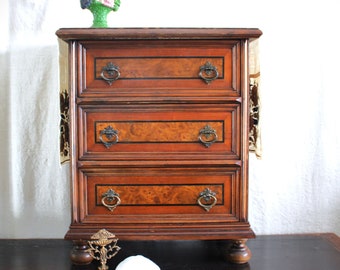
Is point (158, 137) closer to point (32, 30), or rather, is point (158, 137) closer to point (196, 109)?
point (196, 109)

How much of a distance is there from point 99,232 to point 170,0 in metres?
1.21

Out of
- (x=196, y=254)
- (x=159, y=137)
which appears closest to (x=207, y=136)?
(x=159, y=137)

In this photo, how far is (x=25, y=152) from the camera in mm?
1952

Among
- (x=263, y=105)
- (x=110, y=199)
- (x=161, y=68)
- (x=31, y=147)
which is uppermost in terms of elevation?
(x=161, y=68)

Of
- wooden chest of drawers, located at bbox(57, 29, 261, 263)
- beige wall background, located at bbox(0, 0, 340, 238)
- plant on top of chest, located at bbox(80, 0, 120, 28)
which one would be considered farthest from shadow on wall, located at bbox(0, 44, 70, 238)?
wooden chest of drawers, located at bbox(57, 29, 261, 263)

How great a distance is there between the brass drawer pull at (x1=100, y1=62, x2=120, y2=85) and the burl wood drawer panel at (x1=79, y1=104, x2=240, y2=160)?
99 mm

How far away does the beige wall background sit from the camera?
1.92m

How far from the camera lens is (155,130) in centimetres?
140

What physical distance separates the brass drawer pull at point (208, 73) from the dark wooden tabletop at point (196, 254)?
723mm

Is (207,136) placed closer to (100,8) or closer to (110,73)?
(110,73)

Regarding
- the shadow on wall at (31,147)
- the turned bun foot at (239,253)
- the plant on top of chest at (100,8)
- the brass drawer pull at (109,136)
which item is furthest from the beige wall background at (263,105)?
the brass drawer pull at (109,136)

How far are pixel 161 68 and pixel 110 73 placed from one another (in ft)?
0.61

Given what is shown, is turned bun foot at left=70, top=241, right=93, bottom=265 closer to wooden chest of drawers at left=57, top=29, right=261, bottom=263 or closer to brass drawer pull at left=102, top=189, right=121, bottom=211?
wooden chest of drawers at left=57, top=29, right=261, bottom=263

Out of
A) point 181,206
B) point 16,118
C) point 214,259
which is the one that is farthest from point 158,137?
point 16,118
